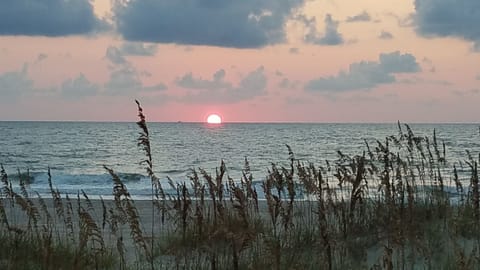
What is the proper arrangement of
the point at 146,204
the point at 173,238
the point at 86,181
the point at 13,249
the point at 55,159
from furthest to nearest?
the point at 55,159 < the point at 86,181 < the point at 146,204 < the point at 173,238 < the point at 13,249

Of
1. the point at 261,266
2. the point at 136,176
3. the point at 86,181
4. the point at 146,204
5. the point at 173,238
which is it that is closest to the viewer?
the point at 261,266

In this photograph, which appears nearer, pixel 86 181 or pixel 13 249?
pixel 13 249

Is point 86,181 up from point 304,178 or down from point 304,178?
down

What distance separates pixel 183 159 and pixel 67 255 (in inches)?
1523

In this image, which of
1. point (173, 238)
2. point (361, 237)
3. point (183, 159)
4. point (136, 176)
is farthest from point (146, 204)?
point (183, 159)

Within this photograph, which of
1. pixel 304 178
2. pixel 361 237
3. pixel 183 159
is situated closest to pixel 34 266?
pixel 304 178

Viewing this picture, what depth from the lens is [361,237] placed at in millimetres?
8211

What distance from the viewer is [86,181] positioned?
29.9m

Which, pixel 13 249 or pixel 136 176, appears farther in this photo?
pixel 136 176

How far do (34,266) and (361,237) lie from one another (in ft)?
13.2

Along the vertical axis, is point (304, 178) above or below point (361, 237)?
above

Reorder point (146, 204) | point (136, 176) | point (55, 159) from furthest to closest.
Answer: point (55, 159) < point (136, 176) < point (146, 204)

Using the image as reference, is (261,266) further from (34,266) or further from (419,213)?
(419,213)

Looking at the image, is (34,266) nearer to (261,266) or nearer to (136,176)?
(261,266)
